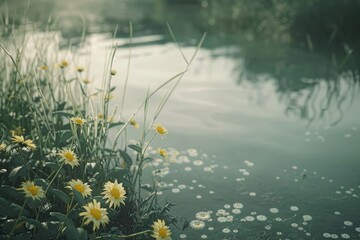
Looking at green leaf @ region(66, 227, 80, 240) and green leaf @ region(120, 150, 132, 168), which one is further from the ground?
green leaf @ region(120, 150, 132, 168)

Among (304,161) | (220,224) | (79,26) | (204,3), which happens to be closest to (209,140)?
(304,161)

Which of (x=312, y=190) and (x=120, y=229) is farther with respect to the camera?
(x=312, y=190)

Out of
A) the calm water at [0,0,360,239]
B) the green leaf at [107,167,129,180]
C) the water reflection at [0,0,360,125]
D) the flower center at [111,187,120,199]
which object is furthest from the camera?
the water reflection at [0,0,360,125]

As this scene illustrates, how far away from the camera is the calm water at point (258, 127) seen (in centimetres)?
232

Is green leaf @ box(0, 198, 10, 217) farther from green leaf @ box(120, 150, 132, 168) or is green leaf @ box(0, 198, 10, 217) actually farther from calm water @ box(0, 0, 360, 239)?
calm water @ box(0, 0, 360, 239)

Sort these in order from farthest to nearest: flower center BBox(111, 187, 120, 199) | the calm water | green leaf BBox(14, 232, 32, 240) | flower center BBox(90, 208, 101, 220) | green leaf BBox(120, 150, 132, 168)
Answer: the calm water → green leaf BBox(120, 150, 132, 168) → green leaf BBox(14, 232, 32, 240) → flower center BBox(111, 187, 120, 199) → flower center BBox(90, 208, 101, 220)

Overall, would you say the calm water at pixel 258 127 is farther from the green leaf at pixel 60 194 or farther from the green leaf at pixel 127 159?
the green leaf at pixel 60 194

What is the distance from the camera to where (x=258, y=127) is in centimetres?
360

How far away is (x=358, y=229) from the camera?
7.11 feet

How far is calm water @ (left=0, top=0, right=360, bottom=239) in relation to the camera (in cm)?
232

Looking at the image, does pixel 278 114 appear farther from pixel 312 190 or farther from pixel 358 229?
pixel 358 229

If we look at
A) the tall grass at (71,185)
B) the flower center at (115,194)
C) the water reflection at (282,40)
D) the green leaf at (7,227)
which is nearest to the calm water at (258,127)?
the water reflection at (282,40)

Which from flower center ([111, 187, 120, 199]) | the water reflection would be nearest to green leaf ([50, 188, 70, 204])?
flower center ([111, 187, 120, 199])

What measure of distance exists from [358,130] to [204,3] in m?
8.28
